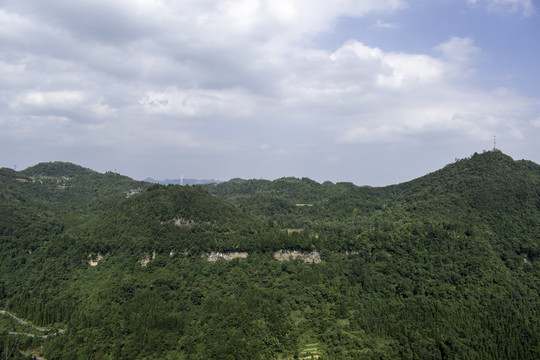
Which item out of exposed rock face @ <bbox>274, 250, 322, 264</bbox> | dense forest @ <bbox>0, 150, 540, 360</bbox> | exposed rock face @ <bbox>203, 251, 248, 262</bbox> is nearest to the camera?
dense forest @ <bbox>0, 150, 540, 360</bbox>

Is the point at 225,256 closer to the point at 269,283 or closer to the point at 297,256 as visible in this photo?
the point at 269,283

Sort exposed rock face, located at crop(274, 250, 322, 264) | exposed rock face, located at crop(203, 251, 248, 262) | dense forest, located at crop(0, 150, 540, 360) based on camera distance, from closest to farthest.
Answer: dense forest, located at crop(0, 150, 540, 360), exposed rock face, located at crop(203, 251, 248, 262), exposed rock face, located at crop(274, 250, 322, 264)

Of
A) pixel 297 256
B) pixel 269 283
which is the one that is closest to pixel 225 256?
pixel 269 283

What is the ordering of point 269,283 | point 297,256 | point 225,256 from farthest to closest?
point 297,256 < point 225,256 < point 269,283

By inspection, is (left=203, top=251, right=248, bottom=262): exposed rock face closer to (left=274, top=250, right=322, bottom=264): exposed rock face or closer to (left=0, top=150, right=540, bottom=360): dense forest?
(left=0, top=150, right=540, bottom=360): dense forest

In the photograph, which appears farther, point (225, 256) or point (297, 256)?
point (297, 256)

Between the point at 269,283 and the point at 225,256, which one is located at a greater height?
the point at 225,256

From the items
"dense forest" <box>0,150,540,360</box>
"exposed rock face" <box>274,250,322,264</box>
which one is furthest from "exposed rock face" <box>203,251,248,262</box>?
"exposed rock face" <box>274,250,322,264</box>
